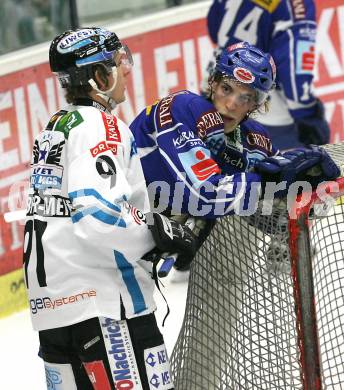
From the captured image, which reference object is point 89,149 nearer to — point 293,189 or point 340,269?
point 293,189

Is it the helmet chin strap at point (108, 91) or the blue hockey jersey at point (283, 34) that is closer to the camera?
the helmet chin strap at point (108, 91)

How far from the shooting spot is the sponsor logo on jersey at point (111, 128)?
7.85 feet

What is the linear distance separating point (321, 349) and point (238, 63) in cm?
72

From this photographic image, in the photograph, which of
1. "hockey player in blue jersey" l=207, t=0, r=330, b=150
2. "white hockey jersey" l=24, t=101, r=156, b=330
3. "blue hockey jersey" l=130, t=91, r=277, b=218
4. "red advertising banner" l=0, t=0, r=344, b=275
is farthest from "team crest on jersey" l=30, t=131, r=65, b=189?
"hockey player in blue jersey" l=207, t=0, r=330, b=150

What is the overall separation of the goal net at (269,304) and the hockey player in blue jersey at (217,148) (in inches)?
4.1

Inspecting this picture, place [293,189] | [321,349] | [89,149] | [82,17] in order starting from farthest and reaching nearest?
1. [82,17]
2. [321,349]
3. [293,189]
4. [89,149]

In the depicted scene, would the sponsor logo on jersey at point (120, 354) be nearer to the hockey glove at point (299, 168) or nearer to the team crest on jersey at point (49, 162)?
the team crest on jersey at point (49, 162)

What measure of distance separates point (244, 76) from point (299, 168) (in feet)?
0.92

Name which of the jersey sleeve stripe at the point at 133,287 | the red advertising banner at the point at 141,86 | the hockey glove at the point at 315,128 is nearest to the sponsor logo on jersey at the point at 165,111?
the jersey sleeve stripe at the point at 133,287

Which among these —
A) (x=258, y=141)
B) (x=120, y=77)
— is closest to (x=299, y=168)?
(x=258, y=141)

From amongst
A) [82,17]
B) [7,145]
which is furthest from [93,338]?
[82,17]

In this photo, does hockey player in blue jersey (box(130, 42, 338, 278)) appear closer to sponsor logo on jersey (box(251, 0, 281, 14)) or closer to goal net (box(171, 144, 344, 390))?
goal net (box(171, 144, 344, 390))

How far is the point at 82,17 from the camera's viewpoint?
5.45 metres

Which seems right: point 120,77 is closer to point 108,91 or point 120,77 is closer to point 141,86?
point 108,91
